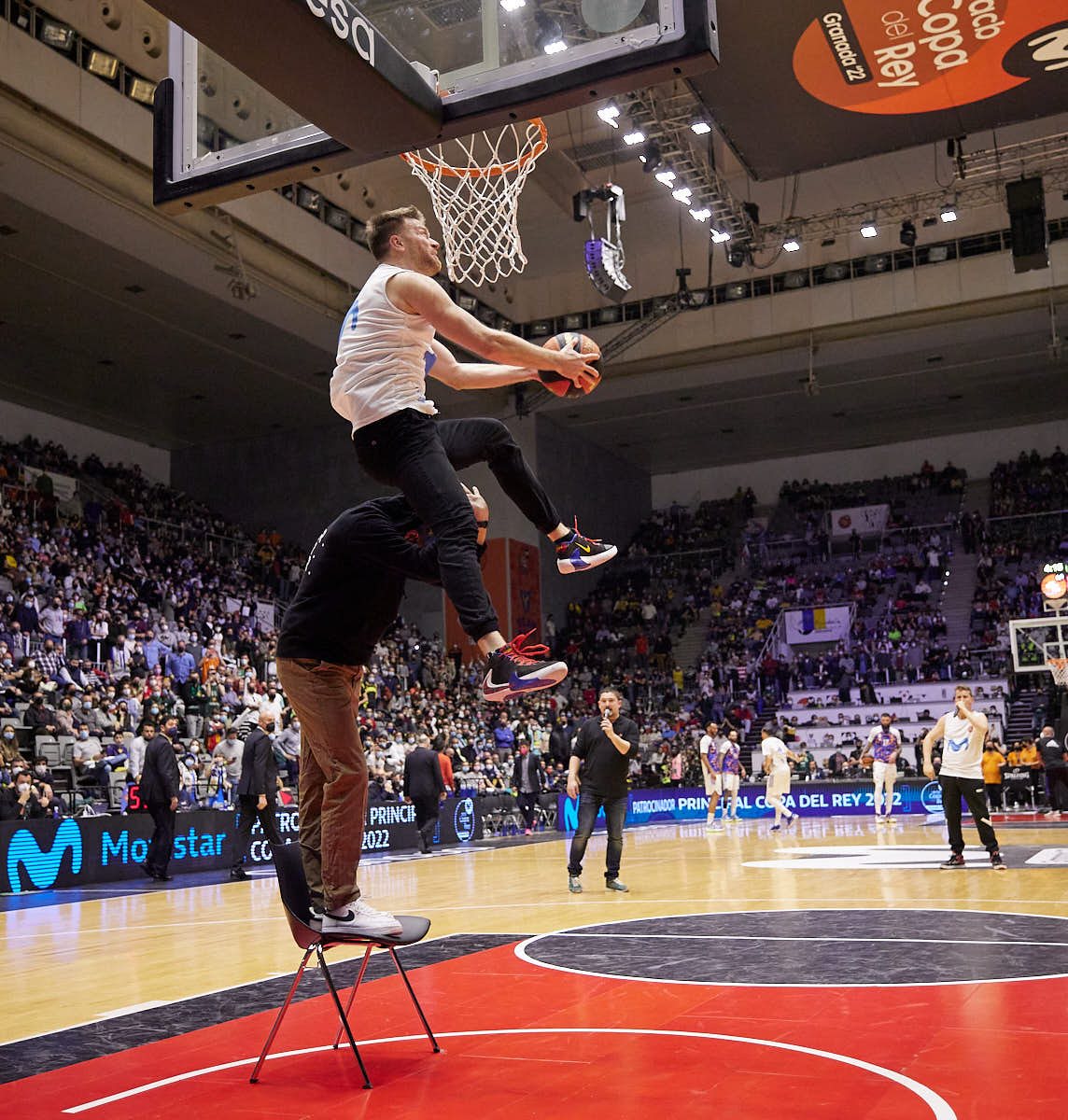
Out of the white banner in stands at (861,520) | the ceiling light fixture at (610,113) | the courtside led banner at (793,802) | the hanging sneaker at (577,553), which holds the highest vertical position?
the ceiling light fixture at (610,113)

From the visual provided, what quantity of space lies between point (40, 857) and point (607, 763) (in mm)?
6835

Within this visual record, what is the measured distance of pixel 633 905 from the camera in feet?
34.4

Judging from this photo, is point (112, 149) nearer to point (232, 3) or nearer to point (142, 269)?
point (142, 269)

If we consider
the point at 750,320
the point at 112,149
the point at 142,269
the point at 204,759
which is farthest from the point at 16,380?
the point at 750,320

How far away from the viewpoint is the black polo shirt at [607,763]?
39.2 ft

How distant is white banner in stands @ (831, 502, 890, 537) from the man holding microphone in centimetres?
2862

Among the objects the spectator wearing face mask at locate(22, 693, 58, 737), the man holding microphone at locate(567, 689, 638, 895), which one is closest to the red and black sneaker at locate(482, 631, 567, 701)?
the man holding microphone at locate(567, 689, 638, 895)

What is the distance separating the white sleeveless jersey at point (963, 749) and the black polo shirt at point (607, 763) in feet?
11.0

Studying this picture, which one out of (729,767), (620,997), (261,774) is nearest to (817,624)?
(729,767)

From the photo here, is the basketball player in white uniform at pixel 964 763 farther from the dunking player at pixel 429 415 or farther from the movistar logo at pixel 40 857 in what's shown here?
the movistar logo at pixel 40 857

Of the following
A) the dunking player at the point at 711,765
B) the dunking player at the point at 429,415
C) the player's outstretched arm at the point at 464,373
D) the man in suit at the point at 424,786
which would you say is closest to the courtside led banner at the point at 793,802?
the dunking player at the point at 711,765

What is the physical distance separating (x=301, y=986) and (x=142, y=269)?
783 inches

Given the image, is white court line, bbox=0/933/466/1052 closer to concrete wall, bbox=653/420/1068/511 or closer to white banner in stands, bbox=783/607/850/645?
white banner in stands, bbox=783/607/850/645

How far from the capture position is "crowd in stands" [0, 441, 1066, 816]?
17.0 m
